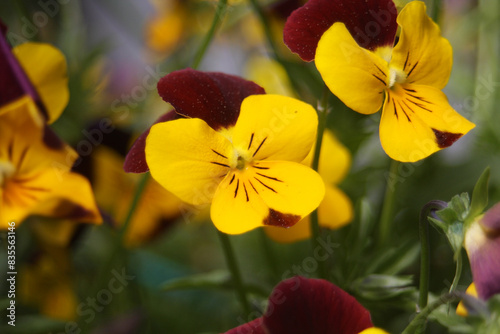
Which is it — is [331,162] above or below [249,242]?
above

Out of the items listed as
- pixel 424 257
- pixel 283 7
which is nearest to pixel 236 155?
pixel 424 257

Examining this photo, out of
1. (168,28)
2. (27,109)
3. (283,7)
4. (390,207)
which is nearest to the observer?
(27,109)

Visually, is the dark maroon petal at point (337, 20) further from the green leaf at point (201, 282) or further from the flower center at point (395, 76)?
the green leaf at point (201, 282)

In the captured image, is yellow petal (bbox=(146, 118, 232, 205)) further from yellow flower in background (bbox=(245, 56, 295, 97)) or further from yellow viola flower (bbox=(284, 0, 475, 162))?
yellow flower in background (bbox=(245, 56, 295, 97))

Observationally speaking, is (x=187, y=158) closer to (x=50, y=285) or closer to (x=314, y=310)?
(x=314, y=310)

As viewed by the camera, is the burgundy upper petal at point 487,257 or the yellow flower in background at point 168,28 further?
the yellow flower in background at point 168,28

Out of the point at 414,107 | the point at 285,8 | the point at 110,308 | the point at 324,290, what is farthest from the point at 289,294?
the point at 285,8

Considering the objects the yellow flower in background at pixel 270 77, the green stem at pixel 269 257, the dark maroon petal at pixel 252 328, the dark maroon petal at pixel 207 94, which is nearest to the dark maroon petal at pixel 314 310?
the dark maroon petal at pixel 252 328

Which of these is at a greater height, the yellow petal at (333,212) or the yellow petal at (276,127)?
the yellow petal at (276,127)
